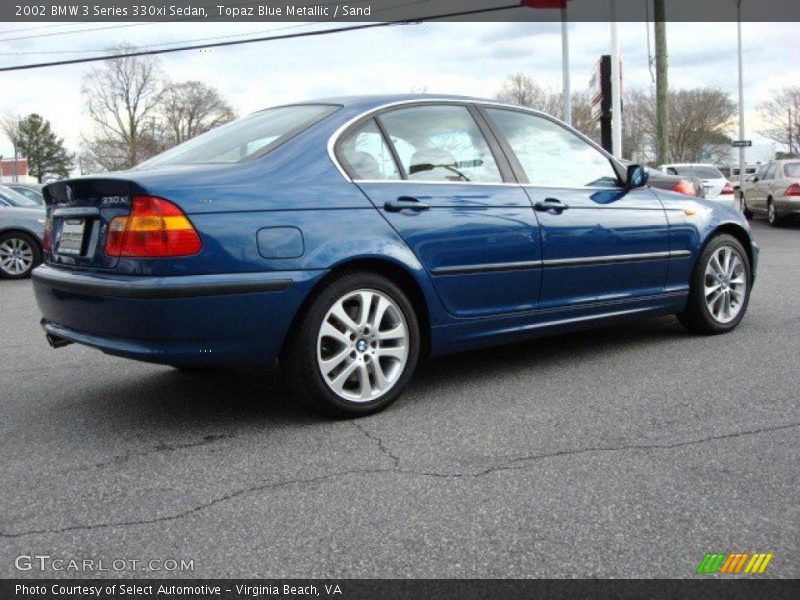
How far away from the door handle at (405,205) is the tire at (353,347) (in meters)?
0.34

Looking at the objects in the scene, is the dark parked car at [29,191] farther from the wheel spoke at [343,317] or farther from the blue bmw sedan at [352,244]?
the wheel spoke at [343,317]

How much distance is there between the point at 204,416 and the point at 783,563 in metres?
2.58

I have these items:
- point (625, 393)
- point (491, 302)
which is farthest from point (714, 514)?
point (491, 302)

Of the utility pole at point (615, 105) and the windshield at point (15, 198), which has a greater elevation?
the utility pole at point (615, 105)

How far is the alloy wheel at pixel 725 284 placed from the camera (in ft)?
18.1

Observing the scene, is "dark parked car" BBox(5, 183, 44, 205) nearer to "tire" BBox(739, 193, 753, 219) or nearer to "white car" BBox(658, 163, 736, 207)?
"white car" BBox(658, 163, 736, 207)

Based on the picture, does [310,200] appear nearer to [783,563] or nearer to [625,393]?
[625,393]

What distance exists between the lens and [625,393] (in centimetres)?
418

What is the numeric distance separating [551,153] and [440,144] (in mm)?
857

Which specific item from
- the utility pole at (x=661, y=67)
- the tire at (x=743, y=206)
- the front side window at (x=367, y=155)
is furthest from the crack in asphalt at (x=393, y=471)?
the utility pole at (x=661, y=67)

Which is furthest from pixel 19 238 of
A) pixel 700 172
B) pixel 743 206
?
pixel 743 206

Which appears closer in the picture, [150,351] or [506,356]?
[150,351]

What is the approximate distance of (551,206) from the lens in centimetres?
454

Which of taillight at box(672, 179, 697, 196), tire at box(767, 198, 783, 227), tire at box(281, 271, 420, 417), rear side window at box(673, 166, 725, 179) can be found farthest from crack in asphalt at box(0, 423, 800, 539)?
rear side window at box(673, 166, 725, 179)
